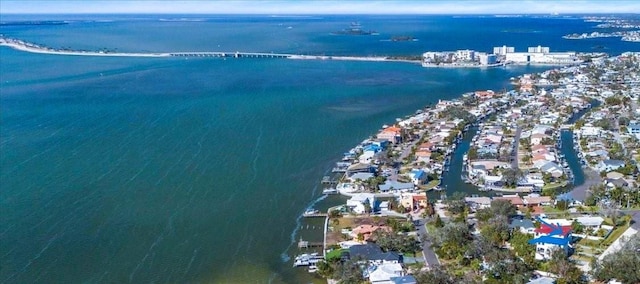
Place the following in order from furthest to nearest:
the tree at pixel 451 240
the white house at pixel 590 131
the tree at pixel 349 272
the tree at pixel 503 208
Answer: the white house at pixel 590 131 → the tree at pixel 503 208 → the tree at pixel 451 240 → the tree at pixel 349 272

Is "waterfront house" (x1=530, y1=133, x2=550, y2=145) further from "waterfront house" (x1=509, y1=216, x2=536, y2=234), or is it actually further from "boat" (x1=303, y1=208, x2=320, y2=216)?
"boat" (x1=303, y1=208, x2=320, y2=216)

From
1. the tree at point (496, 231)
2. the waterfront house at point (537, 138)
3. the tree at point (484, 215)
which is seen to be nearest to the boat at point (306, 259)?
the tree at point (496, 231)

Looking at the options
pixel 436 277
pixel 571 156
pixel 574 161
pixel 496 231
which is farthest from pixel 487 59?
pixel 436 277

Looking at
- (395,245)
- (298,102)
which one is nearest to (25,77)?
(298,102)

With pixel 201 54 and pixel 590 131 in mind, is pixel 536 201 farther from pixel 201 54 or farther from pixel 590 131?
pixel 201 54

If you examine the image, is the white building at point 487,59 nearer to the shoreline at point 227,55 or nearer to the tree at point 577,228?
the shoreline at point 227,55
